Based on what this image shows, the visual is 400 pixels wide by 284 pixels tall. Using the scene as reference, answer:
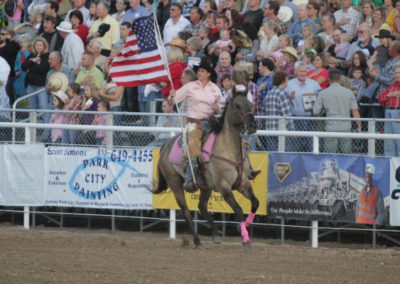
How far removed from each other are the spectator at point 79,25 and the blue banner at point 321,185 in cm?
757

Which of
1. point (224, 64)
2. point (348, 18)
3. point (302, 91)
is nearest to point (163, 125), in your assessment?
point (224, 64)

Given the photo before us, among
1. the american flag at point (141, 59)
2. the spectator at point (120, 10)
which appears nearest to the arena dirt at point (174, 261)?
the american flag at point (141, 59)

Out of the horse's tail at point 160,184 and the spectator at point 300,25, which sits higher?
the spectator at point 300,25

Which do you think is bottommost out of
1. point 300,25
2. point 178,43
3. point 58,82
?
point 58,82

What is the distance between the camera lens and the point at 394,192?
16203mm

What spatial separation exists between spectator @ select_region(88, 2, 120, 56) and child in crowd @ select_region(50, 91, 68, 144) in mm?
2184

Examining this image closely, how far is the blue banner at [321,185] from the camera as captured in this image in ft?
53.5

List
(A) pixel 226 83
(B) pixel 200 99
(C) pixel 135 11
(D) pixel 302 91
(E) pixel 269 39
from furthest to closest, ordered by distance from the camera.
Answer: (C) pixel 135 11
(E) pixel 269 39
(A) pixel 226 83
(D) pixel 302 91
(B) pixel 200 99

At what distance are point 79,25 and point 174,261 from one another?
10.3 meters

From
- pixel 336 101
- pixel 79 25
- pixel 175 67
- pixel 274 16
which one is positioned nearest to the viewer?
pixel 336 101

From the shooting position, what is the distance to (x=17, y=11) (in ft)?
84.6

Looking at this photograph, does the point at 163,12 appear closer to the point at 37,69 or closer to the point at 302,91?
the point at 37,69

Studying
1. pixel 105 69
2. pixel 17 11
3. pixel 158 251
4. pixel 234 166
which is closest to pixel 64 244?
pixel 158 251

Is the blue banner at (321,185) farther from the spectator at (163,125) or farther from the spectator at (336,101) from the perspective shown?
the spectator at (163,125)
